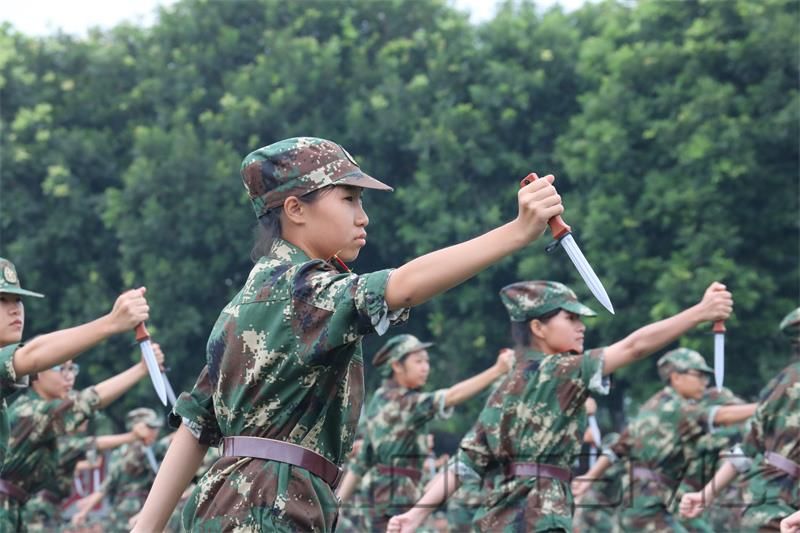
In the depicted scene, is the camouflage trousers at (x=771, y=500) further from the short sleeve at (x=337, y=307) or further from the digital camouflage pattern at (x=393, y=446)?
the short sleeve at (x=337, y=307)

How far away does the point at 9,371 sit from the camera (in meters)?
6.73

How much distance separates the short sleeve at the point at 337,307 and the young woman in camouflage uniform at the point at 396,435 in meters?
9.16

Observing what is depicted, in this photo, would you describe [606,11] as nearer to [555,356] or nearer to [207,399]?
[555,356]

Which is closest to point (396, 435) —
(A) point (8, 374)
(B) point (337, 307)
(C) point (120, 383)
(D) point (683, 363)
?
(D) point (683, 363)

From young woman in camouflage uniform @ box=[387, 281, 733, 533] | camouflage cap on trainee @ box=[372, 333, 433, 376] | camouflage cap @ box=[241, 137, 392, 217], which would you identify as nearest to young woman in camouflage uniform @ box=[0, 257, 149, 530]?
camouflage cap @ box=[241, 137, 392, 217]

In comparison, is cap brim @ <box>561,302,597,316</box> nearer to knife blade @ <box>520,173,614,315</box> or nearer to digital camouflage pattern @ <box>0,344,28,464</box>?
digital camouflage pattern @ <box>0,344,28,464</box>

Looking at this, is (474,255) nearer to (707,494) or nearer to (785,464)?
(785,464)

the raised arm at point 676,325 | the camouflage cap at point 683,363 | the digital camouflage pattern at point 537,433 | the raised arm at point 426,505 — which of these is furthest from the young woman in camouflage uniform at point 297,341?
the camouflage cap at point 683,363

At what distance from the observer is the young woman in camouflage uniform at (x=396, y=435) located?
14.0 metres

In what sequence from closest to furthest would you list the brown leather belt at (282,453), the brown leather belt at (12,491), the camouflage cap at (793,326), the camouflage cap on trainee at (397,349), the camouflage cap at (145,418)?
1. the brown leather belt at (282,453)
2. the camouflage cap at (793,326)
3. the brown leather belt at (12,491)
4. the camouflage cap on trainee at (397,349)
5. the camouflage cap at (145,418)

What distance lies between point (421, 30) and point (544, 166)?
3.82m

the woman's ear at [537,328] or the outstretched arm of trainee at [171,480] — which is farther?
the woman's ear at [537,328]

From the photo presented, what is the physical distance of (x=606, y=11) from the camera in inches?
1091

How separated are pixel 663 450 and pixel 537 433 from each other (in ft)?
15.2
